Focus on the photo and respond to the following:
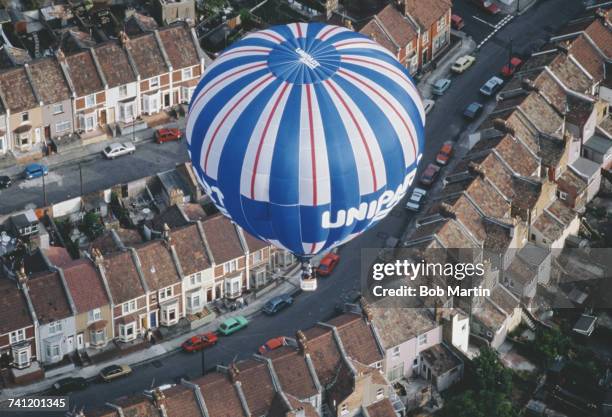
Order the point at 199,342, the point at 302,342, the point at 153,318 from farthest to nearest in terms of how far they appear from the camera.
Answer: the point at 153,318
the point at 199,342
the point at 302,342

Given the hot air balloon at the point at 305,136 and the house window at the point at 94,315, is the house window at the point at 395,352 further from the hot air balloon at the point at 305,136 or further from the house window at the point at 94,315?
the house window at the point at 94,315

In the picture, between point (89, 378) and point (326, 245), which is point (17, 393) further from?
point (326, 245)

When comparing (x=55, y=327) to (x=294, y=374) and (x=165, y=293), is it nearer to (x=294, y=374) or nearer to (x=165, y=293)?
(x=165, y=293)

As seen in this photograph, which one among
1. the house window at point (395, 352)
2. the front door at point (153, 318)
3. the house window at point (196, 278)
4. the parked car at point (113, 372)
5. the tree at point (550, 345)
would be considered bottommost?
the parked car at point (113, 372)

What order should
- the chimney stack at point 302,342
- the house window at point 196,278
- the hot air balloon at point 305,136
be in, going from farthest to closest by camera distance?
the house window at point 196,278, the chimney stack at point 302,342, the hot air balloon at point 305,136

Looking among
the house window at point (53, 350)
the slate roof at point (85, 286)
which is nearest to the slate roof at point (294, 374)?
the slate roof at point (85, 286)

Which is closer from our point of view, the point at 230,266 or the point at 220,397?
the point at 220,397

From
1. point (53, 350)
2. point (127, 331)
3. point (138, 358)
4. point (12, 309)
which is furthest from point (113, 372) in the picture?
point (12, 309)
